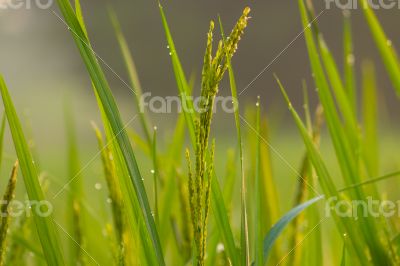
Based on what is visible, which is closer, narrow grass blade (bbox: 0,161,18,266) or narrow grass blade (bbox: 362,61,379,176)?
narrow grass blade (bbox: 0,161,18,266)

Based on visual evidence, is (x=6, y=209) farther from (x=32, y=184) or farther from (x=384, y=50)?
(x=384, y=50)

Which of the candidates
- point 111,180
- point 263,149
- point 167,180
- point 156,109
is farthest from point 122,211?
point 263,149

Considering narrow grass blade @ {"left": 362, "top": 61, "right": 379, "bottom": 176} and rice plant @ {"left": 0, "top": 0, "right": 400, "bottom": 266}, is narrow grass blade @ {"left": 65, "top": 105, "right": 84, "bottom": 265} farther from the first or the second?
narrow grass blade @ {"left": 362, "top": 61, "right": 379, "bottom": 176}

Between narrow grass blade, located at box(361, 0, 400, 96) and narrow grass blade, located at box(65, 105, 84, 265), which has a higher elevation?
narrow grass blade, located at box(361, 0, 400, 96)

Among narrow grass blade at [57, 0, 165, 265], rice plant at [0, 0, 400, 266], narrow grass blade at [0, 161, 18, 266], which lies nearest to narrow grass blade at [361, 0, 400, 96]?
rice plant at [0, 0, 400, 266]

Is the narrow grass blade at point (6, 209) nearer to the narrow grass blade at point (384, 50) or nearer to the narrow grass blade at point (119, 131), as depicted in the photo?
the narrow grass blade at point (119, 131)

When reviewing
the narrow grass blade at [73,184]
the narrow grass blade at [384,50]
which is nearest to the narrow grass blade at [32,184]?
the narrow grass blade at [73,184]

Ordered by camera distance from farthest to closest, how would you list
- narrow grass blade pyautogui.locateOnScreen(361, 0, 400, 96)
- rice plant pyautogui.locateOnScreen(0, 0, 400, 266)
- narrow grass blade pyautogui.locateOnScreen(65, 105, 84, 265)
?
narrow grass blade pyautogui.locateOnScreen(65, 105, 84, 265), narrow grass blade pyautogui.locateOnScreen(361, 0, 400, 96), rice plant pyautogui.locateOnScreen(0, 0, 400, 266)

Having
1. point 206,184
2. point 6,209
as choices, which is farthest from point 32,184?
point 206,184

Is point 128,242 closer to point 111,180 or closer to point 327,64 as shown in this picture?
point 111,180
